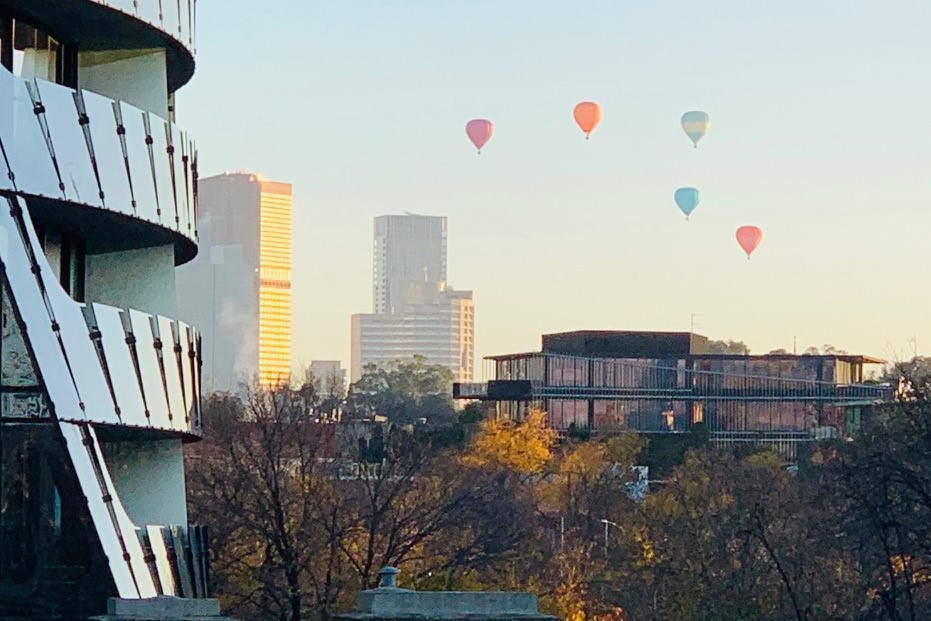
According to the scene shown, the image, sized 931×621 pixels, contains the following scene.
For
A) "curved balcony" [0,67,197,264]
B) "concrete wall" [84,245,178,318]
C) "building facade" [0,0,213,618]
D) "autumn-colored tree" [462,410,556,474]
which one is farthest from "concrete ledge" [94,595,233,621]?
"autumn-colored tree" [462,410,556,474]

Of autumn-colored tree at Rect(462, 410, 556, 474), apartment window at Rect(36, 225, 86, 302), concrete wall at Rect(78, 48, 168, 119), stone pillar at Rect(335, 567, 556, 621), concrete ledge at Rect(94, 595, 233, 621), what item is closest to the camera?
concrete ledge at Rect(94, 595, 233, 621)

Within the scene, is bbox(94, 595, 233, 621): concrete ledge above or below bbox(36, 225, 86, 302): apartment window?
below

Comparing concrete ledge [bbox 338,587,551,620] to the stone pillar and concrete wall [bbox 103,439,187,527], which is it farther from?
concrete wall [bbox 103,439,187,527]

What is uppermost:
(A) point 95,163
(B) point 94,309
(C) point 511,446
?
(A) point 95,163

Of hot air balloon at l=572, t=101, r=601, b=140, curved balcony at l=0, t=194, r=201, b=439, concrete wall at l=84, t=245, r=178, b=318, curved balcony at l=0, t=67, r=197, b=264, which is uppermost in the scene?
hot air balloon at l=572, t=101, r=601, b=140

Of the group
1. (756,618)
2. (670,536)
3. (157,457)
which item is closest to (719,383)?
(670,536)

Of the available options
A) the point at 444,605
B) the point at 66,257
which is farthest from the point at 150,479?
the point at 444,605

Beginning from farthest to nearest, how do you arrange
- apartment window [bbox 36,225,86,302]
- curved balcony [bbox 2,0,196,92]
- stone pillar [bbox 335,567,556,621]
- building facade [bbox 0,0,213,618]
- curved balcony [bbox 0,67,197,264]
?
apartment window [bbox 36,225,86,302], curved balcony [bbox 2,0,196,92], curved balcony [bbox 0,67,197,264], building facade [bbox 0,0,213,618], stone pillar [bbox 335,567,556,621]

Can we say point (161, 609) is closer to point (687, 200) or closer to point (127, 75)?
point (127, 75)
